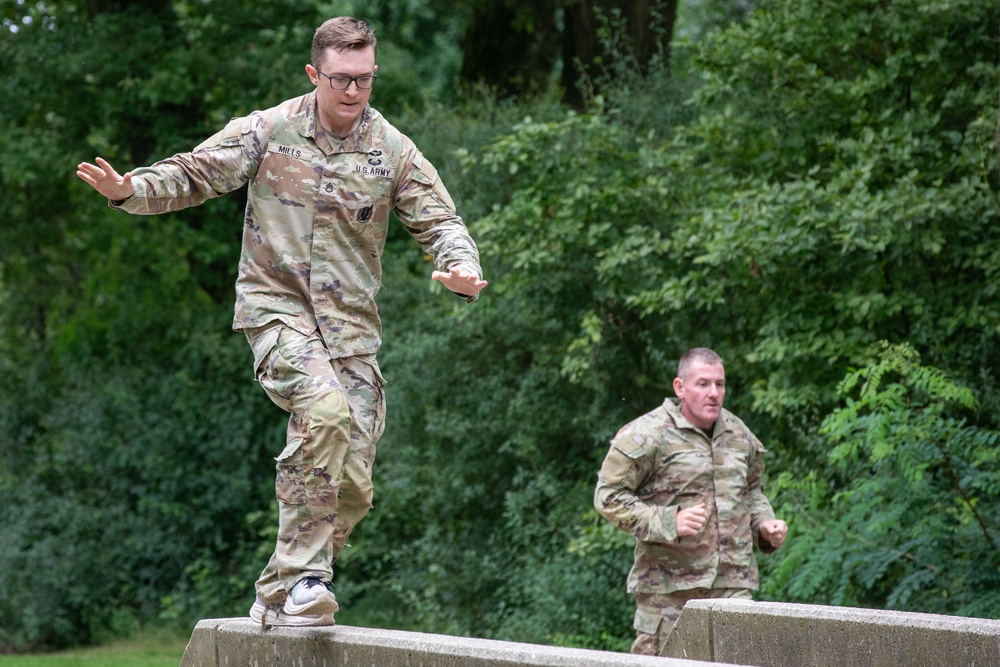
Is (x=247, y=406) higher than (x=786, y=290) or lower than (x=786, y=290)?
lower

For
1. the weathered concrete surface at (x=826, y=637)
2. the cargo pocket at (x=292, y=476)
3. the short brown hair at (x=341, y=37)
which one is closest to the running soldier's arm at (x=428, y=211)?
the short brown hair at (x=341, y=37)

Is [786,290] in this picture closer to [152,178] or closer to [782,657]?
[782,657]

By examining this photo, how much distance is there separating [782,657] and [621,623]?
5.56 m

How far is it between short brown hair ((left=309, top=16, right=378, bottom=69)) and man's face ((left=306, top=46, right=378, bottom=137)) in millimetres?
17

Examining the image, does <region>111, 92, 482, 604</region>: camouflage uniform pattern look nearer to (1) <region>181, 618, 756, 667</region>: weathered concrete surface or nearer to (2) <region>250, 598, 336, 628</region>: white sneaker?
(2) <region>250, 598, 336, 628</region>: white sneaker

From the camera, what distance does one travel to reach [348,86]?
477 cm

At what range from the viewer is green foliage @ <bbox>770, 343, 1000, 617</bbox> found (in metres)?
7.75

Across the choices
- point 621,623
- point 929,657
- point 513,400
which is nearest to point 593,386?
point 513,400

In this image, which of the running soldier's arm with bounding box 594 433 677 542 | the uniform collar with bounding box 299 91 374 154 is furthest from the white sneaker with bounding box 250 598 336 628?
the running soldier's arm with bounding box 594 433 677 542

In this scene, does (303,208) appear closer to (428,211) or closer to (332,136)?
(332,136)

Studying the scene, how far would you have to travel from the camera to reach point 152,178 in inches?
185

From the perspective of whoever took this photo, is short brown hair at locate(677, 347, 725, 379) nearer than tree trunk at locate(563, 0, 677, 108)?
Yes

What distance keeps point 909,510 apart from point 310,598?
470cm

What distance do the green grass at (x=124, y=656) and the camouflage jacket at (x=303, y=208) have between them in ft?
26.7
